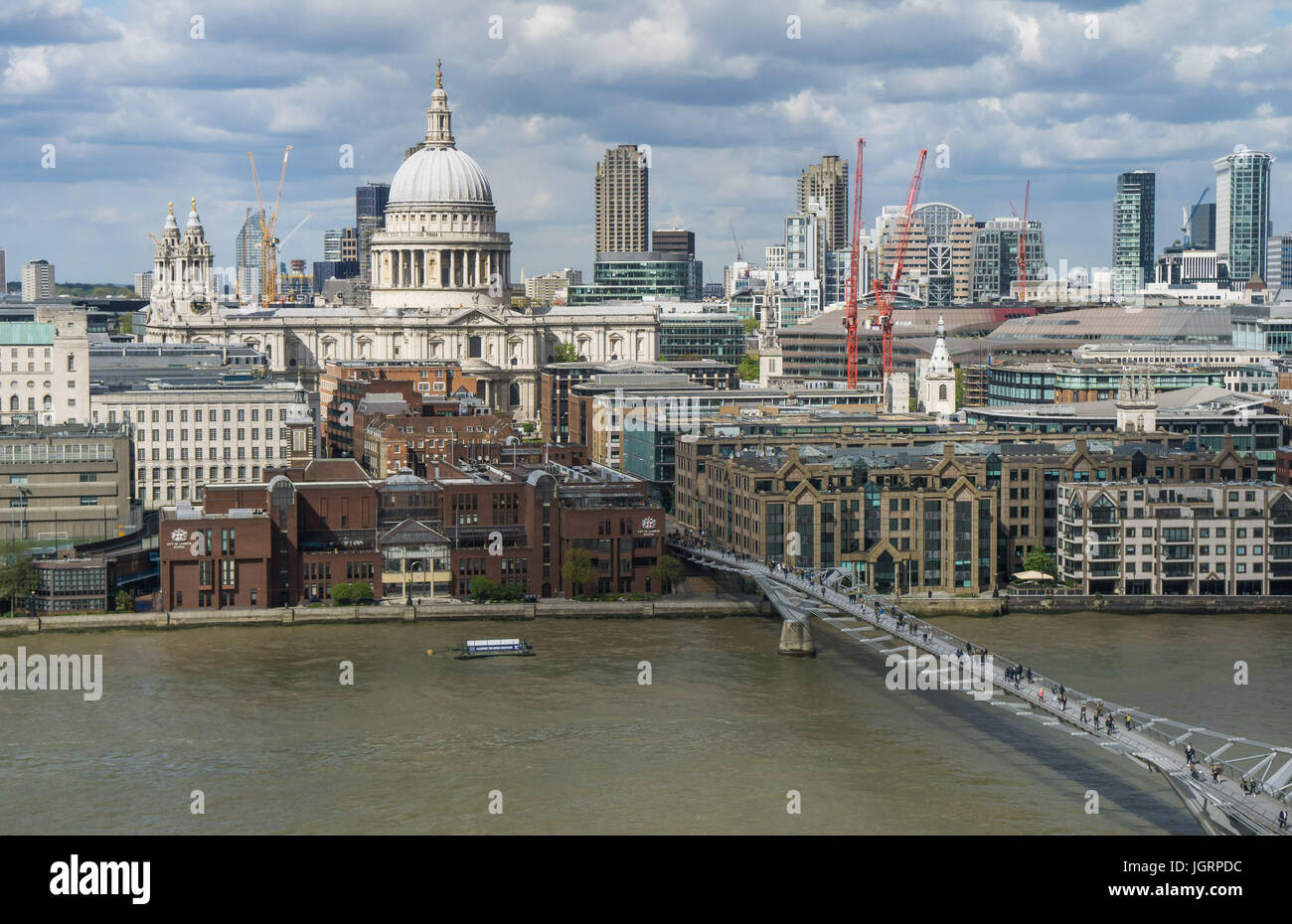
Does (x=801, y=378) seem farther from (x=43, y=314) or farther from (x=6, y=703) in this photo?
(x=6, y=703)

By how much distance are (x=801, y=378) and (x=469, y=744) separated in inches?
2374

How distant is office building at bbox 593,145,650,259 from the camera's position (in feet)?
623

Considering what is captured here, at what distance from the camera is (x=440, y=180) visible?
298 ft

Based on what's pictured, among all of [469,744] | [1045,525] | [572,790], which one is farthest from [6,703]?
[1045,525]

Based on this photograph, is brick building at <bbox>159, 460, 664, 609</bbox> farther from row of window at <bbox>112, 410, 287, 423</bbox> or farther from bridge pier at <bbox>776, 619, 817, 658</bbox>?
row of window at <bbox>112, 410, 287, 423</bbox>

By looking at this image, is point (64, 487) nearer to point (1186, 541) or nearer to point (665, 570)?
point (665, 570)

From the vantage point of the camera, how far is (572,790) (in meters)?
26.2

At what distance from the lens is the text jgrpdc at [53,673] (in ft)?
110

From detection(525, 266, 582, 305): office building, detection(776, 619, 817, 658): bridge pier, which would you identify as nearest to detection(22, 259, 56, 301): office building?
detection(525, 266, 582, 305): office building

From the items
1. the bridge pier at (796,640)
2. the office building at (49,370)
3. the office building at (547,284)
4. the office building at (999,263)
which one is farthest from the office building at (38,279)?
the bridge pier at (796,640)

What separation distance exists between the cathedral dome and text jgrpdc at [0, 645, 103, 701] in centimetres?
5549

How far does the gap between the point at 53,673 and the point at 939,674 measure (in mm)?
→ 14783
